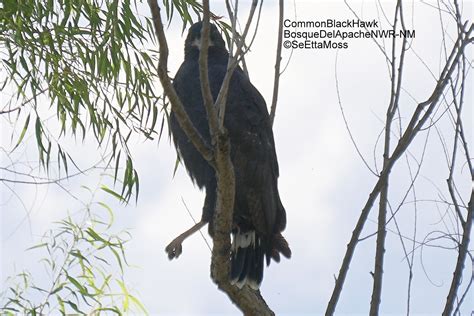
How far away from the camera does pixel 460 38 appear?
3367 mm

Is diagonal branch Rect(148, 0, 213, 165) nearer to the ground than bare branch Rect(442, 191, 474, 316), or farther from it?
farther from it

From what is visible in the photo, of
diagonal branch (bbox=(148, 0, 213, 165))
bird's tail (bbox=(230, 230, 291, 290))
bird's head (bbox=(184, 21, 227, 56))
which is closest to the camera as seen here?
diagonal branch (bbox=(148, 0, 213, 165))

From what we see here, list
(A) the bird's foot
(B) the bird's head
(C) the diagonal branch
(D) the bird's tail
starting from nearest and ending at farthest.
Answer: (C) the diagonal branch → (D) the bird's tail → (A) the bird's foot → (B) the bird's head

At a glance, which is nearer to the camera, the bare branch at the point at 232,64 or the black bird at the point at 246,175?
the bare branch at the point at 232,64

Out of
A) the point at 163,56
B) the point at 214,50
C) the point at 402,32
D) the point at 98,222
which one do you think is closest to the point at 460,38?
the point at 402,32

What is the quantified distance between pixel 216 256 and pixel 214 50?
4.41 feet

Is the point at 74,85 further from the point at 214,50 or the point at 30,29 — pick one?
the point at 214,50

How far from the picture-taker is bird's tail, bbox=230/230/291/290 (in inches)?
151

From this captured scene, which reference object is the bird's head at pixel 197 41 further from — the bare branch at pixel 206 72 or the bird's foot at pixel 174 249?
the bare branch at pixel 206 72

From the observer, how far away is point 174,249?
413 centimetres

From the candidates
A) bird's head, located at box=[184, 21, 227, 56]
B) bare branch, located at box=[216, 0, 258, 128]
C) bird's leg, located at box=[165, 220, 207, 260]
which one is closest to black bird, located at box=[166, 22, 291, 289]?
bird's leg, located at box=[165, 220, 207, 260]

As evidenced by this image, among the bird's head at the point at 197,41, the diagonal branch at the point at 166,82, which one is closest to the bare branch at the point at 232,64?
the diagonal branch at the point at 166,82

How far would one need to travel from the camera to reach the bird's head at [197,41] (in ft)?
15.0

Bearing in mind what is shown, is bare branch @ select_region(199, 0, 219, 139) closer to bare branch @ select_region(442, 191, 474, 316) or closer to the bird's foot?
bare branch @ select_region(442, 191, 474, 316)
